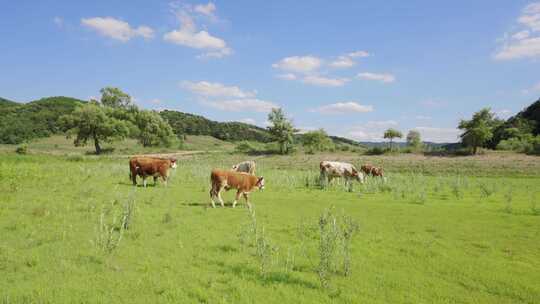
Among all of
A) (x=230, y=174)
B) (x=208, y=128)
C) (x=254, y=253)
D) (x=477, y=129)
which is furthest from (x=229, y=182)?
(x=208, y=128)

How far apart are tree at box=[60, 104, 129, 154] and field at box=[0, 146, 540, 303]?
52.4 m

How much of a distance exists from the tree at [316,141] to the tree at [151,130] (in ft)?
131

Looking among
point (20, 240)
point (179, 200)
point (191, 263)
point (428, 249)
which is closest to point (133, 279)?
point (191, 263)

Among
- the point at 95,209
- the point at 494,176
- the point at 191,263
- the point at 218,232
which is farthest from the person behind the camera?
the point at 494,176

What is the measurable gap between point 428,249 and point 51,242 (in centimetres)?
988

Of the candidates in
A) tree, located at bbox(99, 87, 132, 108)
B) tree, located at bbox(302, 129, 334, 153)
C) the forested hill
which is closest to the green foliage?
tree, located at bbox(99, 87, 132, 108)

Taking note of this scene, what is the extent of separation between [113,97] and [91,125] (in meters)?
36.8

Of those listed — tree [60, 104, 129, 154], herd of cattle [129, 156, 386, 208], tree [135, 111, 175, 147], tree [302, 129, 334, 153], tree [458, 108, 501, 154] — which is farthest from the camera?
tree [135, 111, 175, 147]

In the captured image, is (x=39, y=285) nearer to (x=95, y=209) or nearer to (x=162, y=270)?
(x=162, y=270)

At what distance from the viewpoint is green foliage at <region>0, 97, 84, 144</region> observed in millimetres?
109375

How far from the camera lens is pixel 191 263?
7652 mm

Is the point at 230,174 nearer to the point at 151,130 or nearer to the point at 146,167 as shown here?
the point at 146,167

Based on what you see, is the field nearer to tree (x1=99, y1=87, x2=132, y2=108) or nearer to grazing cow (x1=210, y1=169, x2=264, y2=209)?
grazing cow (x1=210, y1=169, x2=264, y2=209)

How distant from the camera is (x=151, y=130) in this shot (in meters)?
91.2
